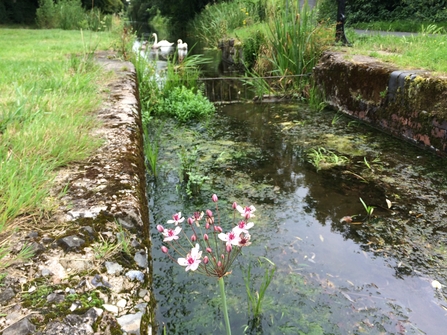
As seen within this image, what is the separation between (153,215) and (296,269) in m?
1.12

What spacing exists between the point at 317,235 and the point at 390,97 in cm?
241

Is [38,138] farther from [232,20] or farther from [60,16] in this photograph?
[60,16]

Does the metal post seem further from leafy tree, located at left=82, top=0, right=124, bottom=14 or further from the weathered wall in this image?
leafy tree, located at left=82, top=0, right=124, bottom=14

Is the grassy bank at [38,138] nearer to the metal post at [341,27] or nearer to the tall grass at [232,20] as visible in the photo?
the metal post at [341,27]

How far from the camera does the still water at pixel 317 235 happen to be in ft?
6.20

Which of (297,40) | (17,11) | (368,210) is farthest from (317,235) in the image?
(17,11)

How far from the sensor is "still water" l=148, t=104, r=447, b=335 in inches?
74.4

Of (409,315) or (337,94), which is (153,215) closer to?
(409,315)

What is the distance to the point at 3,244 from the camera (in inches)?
52.1

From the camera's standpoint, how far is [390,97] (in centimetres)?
430

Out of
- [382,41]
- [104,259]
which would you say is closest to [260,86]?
[382,41]

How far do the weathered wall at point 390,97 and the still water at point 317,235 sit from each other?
0.63 ft

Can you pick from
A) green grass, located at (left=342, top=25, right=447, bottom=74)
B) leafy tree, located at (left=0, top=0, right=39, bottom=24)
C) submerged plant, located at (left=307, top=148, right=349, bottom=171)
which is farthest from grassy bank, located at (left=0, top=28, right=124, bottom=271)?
leafy tree, located at (left=0, top=0, right=39, bottom=24)

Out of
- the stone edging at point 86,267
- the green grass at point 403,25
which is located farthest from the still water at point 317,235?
the green grass at point 403,25
